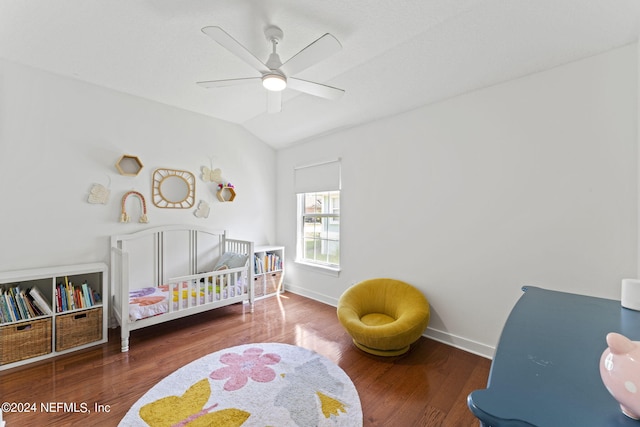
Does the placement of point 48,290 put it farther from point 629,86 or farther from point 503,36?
point 629,86

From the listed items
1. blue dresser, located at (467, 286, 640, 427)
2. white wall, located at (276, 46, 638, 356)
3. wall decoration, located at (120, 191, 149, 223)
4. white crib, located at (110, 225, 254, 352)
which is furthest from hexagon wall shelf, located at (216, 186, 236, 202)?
blue dresser, located at (467, 286, 640, 427)

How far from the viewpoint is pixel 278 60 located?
176 cm

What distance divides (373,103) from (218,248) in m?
2.65

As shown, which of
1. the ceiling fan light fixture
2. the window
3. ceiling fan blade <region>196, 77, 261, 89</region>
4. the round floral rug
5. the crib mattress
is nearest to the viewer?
the round floral rug

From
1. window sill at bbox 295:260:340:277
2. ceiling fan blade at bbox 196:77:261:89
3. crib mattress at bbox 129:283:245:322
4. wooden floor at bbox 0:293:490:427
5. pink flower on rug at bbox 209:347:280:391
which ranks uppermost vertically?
ceiling fan blade at bbox 196:77:261:89

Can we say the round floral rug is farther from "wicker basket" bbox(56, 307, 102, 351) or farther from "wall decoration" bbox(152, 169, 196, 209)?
Answer: "wall decoration" bbox(152, 169, 196, 209)

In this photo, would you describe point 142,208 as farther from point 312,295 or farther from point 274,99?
point 312,295

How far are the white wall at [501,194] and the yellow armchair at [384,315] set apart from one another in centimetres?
23

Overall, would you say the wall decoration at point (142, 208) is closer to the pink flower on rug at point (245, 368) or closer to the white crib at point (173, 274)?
the white crib at point (173, 274)

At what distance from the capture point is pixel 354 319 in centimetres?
231

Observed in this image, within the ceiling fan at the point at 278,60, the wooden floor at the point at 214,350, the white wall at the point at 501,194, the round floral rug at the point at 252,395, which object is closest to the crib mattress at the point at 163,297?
the wooden floor at the point at 214,350

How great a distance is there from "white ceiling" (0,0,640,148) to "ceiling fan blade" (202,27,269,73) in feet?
1.12

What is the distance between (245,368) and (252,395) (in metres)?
0.32

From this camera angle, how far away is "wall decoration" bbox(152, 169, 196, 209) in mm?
3100
